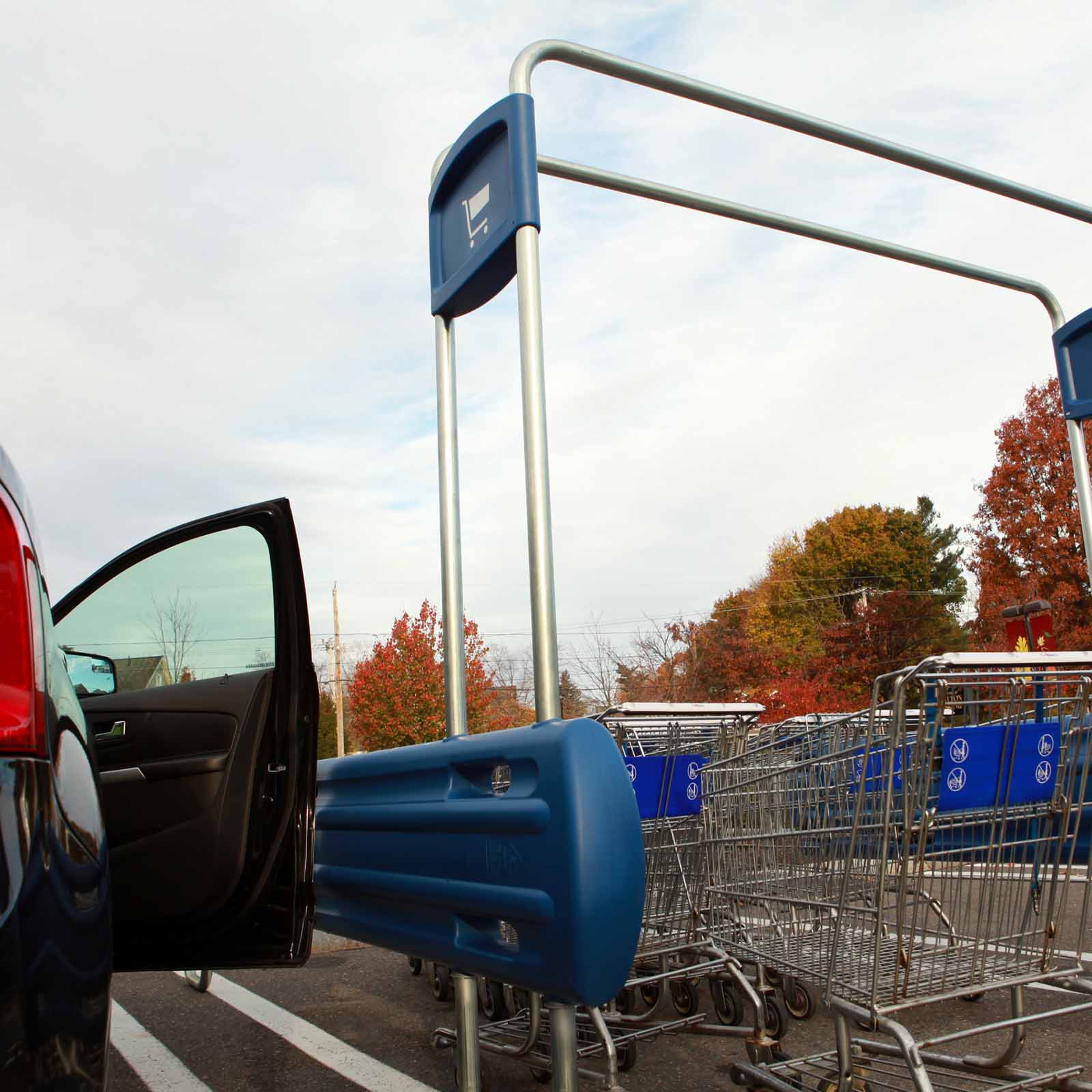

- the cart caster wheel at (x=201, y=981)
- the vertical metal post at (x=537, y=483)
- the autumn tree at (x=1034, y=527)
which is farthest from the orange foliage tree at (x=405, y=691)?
the vertical metal post at (x=537, y=483)

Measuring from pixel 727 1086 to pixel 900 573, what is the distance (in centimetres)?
4186

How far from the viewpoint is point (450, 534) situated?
10.1ft

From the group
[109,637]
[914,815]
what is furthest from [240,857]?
[914,815]

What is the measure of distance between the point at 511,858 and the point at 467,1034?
1013 mm

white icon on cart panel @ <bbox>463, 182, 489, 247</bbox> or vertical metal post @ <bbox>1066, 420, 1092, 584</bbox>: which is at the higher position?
white icon on cart panel @ <bbox>463, 182, 489, 247</bbox>

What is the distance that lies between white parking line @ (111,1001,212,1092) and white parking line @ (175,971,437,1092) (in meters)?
0.40

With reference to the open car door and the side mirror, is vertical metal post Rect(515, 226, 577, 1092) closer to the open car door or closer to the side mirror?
the open car door

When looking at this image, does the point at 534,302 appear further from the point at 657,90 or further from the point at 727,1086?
the point at 727,1086

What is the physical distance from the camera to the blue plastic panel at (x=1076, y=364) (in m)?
4.44

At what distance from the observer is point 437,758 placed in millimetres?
2502

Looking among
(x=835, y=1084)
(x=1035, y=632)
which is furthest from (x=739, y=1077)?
(x=1035, y=632)

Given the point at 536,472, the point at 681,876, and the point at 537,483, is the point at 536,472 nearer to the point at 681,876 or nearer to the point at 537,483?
the point at 537,483

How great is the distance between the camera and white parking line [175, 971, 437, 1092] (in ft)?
11.8

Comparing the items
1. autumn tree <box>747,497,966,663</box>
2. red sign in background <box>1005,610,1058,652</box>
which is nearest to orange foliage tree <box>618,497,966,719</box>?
autumn tree <box>747,497,966,663</box>
